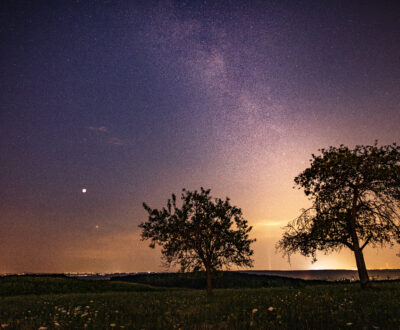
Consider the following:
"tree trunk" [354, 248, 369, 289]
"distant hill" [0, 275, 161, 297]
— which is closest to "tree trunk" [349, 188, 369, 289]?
"tree trunk" [354, 248, 369, 289]

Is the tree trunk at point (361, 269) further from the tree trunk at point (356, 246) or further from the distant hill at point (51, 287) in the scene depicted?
the distant hill at point (51, 287)

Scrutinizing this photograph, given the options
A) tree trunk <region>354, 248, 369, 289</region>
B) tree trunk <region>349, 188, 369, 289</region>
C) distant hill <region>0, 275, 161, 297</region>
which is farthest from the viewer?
distant hill <region>0, 275, 161, 297</region>

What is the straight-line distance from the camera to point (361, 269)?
25.3 metres

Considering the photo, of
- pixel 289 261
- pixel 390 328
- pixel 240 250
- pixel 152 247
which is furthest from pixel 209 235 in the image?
pixel 390 328

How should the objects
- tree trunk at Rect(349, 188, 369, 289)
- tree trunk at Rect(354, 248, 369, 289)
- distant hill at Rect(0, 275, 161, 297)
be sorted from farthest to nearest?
distant hill at Rect(0, 275, 161, 297) < tree trunk at Rect(349, 188, 369, 289) < tree trunk at Rect(354, 248, 369, 289)

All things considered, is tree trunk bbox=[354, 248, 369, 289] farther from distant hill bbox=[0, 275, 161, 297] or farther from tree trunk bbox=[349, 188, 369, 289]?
distant hill bbox=[0, 275, 161, 297]

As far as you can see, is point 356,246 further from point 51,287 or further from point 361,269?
point 51,287

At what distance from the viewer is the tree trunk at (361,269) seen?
81.4 feet

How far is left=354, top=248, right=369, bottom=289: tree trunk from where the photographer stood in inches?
976

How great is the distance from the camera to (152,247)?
28.0 metres

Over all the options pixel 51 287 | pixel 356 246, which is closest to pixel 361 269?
pixel 356 246

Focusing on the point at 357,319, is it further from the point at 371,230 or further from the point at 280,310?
the point at 371,230

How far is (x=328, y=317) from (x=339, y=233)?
1726cm

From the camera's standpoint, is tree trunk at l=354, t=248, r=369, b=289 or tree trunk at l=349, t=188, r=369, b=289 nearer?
tree trunk at l=354, t=248, r=369, b=289
